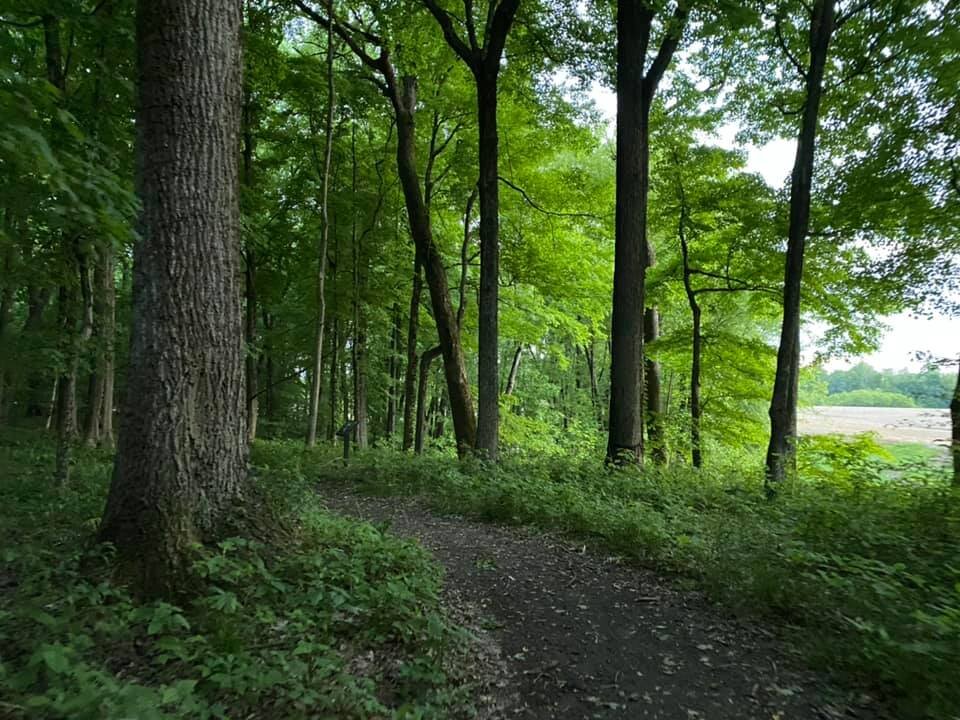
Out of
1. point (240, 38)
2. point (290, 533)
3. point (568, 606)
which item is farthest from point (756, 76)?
point (290, 533)

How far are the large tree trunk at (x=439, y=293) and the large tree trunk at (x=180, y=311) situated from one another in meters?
7.41

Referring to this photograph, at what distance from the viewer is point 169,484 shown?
354cm

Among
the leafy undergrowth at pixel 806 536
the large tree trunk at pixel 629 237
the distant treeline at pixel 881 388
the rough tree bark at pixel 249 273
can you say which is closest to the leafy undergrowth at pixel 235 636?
the leafy undergrowth at pixel 806 536

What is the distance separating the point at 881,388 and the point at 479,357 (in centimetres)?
1414

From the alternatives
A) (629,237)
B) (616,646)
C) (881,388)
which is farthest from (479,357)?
(881,388)

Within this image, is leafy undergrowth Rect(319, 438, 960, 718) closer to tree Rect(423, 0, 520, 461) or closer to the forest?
the forest

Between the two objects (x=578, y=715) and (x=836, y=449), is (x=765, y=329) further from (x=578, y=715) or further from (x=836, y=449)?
(x=578, y=715)

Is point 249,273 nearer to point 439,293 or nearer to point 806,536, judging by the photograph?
point 439,293

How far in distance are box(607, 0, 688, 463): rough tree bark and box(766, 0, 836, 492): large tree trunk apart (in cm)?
185

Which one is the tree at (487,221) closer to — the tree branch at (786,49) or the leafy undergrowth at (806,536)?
the leafy undergrowth at (806,536)

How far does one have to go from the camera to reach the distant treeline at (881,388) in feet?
25.5

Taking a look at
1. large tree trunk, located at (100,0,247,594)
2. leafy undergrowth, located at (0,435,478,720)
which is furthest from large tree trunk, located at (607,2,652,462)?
large tree trunk, located at (100,0,247,594)

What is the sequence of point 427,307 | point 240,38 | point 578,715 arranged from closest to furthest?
point 578,715
point 240,38
point 427,307

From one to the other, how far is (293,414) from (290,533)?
21.5m
